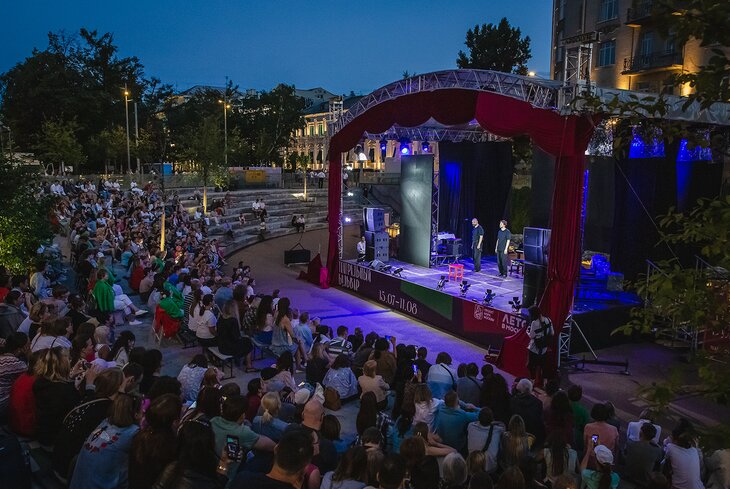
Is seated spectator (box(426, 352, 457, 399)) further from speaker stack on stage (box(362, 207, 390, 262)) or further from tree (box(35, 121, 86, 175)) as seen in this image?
tree (box(35, 121, 86, 175))

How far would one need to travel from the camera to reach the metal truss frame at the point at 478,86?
30.6 ft

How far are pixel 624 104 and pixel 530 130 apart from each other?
25.2 feet

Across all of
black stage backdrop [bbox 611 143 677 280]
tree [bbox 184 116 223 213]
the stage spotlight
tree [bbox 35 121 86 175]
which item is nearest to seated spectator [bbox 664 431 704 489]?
black stage backdrop [bbox 611 143 677 280]

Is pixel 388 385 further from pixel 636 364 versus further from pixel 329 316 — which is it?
pixel 329 316

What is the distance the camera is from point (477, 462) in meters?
4.18

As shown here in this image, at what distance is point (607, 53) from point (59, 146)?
3133 centimetres

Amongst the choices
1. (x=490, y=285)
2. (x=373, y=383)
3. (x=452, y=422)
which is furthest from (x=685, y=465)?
(x=490, y=285)

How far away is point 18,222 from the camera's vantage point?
10.8 m

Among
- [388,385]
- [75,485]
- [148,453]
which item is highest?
[148,453]

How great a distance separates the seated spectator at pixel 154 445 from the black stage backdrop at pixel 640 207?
1068 centimetres

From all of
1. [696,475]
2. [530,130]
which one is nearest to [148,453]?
[696,475]

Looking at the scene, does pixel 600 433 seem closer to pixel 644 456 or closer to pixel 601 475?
pixel 644 456

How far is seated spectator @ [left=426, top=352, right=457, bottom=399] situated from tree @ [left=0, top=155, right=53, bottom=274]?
8849 millimetres

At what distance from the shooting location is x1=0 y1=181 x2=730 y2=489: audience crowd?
3402 mm
